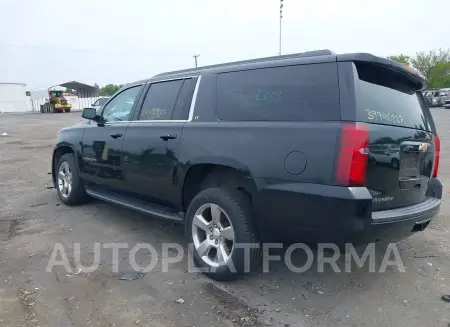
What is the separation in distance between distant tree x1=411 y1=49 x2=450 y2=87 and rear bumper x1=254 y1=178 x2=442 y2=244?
6195 cm

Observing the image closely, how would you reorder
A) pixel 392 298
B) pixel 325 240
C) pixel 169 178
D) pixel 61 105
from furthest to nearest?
pixel 61 105
pixel 169 178
pixel 392 298
pixel 325 240

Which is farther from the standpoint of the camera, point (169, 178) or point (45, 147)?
point (45, 147)

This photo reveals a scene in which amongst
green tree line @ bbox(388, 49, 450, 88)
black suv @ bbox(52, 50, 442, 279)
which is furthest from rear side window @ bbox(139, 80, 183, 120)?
green tree line @ bbox(388, 49, 450, 88)

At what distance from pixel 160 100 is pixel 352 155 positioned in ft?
7.53

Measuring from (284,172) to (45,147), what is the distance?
12529 millimetres

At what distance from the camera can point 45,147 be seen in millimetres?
13375

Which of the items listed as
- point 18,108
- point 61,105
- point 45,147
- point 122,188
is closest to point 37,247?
point 122,188

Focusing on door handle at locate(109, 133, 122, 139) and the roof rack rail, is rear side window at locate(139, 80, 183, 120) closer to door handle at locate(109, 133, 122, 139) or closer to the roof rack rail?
the roof rack rail

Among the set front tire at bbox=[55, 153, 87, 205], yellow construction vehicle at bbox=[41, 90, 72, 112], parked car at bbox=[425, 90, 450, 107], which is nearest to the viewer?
front tire at bbox=[55, 153, 87, 205]

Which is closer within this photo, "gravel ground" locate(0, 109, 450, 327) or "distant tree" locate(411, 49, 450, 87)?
"gravel ground" locate(0, 109, 450, 327)

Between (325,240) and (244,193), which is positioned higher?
(244,193)

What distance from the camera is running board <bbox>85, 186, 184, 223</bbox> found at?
3799 mm

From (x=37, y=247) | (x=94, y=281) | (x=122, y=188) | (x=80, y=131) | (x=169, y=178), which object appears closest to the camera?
(x=94, y=281)

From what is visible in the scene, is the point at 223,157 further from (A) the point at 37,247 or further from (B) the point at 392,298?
(A) the point at 37,247
